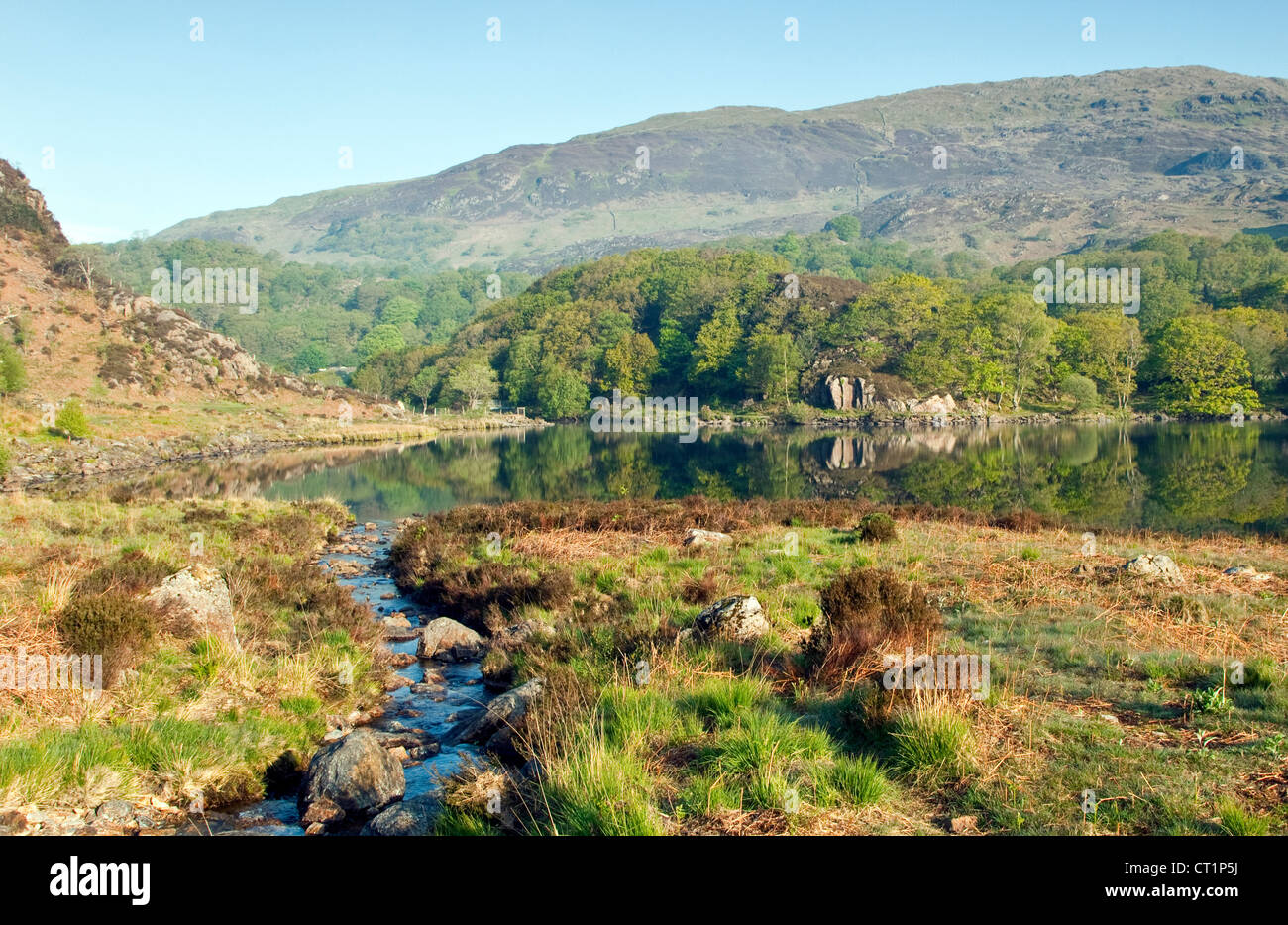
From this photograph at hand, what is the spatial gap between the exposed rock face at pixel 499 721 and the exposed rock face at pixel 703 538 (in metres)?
8.81

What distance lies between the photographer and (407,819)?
23.7ft

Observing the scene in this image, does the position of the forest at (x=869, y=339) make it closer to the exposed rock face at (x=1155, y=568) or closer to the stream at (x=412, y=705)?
the stream at (x=412, y=705)

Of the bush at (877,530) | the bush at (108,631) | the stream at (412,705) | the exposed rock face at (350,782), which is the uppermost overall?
the bush at (108,631)

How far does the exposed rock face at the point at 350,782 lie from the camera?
8016 mm

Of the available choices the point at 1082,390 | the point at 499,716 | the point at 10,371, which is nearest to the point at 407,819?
the point at 499,716

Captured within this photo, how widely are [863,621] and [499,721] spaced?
451cm

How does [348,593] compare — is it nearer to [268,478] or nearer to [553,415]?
[268,478]

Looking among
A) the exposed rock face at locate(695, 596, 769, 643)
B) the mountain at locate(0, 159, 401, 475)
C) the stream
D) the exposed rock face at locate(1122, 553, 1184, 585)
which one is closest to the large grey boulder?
the stream

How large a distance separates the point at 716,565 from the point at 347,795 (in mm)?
9315

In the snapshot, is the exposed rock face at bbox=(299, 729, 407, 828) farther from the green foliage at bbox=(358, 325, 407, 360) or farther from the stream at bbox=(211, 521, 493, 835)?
the green foliage at bbox=(358, 325, 407, 360)

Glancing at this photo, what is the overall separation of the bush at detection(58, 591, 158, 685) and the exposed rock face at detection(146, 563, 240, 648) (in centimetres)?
96

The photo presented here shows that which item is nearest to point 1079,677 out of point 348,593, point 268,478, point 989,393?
point 348,593

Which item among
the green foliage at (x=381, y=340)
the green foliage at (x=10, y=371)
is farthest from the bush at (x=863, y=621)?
the green foliage at (x=381, y=340)

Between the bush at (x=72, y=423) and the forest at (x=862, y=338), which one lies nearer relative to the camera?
the bush at (x=72, y=423)
